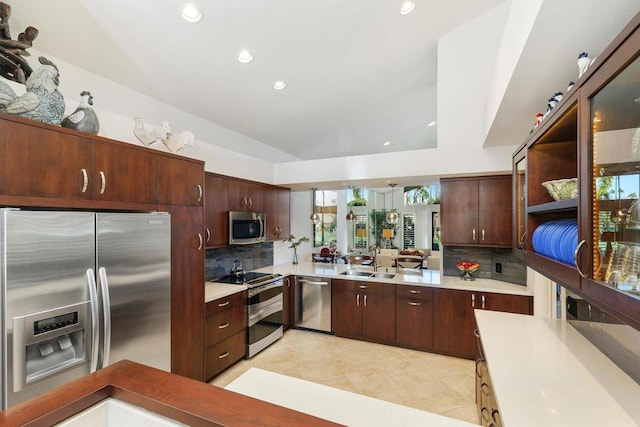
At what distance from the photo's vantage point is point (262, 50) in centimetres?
281

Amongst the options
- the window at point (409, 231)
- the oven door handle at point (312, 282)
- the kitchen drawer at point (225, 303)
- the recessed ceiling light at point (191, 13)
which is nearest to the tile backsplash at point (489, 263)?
the oven door handle at point (312, 282)

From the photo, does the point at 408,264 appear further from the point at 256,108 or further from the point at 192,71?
the point at 192,71

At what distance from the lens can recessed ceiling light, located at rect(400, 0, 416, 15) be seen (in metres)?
2.69

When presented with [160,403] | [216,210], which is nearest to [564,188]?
[160,403]

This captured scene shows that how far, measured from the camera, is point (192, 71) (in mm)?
2867

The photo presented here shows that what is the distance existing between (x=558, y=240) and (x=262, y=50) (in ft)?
9.24

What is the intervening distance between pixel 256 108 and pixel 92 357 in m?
3.12

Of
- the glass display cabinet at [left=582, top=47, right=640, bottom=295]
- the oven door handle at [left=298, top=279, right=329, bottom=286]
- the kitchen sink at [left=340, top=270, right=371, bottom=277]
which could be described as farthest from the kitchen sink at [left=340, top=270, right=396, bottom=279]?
the glass display cabinet at [left=582, top=47, right=640, bottom=295]

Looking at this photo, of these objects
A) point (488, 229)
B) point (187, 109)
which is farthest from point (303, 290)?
point (187, 109)

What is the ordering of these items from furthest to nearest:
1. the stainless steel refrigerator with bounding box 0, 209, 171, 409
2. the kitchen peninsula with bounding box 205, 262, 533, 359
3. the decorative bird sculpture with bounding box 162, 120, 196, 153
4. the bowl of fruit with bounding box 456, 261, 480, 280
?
the bowl of fruit with bounding box 456, 261, 480, 280 < the kitchen peninsula with bounding box 205, 262, 533, 359 < the decorative bird sculpture with bounding box 162, 120, 196, 153 < the stainless steel refrigerator with bounding box 0, 209, 171, 409

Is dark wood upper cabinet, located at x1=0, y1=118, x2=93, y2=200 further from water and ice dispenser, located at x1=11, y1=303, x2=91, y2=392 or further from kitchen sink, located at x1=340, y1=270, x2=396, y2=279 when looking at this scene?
kitchen sink, located at x1=340, y1=270, x2=396, y2=279

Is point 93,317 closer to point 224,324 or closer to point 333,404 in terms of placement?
point 224,324

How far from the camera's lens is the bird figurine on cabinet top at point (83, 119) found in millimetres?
1829

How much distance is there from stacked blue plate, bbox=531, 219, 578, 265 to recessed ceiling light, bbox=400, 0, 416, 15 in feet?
7.57
